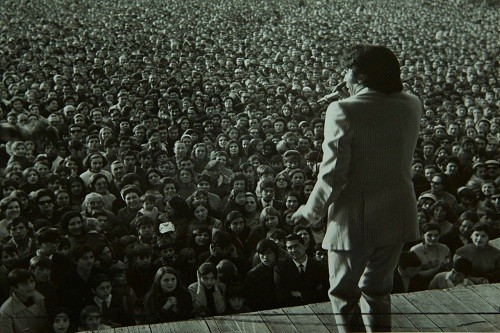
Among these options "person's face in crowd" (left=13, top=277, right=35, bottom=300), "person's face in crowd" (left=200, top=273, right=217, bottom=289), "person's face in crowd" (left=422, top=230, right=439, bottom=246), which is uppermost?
"person's face in crowd" (left=13, top=277, right=35, bottom=300)

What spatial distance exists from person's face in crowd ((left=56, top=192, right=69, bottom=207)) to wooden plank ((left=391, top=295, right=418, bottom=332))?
3.23 m

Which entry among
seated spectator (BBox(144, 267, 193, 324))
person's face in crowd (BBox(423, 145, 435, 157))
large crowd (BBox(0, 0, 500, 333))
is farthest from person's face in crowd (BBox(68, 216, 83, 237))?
person's face in crowd (BBox(423, 145, 435, 157))

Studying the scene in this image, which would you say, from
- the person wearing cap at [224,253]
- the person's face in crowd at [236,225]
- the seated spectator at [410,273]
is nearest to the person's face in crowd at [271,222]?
the person's face in crowd at [236,225]

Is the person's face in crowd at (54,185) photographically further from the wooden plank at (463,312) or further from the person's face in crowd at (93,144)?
the wooden plank at (463,312)

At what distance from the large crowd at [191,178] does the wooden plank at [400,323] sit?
0.83 metres

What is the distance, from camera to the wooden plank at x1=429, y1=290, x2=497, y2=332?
8.64 feet

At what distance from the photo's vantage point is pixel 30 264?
13.0 ft

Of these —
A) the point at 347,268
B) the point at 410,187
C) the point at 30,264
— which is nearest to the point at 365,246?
the point at 347,268

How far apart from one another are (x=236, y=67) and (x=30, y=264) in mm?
9083

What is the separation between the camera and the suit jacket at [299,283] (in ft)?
13.2

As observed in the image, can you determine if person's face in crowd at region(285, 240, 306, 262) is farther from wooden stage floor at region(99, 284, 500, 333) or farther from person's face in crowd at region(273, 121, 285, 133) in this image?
person's face in crowd at region(273, 121, 285, 133)

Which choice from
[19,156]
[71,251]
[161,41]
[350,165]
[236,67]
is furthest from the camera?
[161,41]

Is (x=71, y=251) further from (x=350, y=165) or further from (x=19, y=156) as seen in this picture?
(x=350, y=165)

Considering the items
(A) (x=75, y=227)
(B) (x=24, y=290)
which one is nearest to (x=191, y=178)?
(A) (x=75, y=227)
